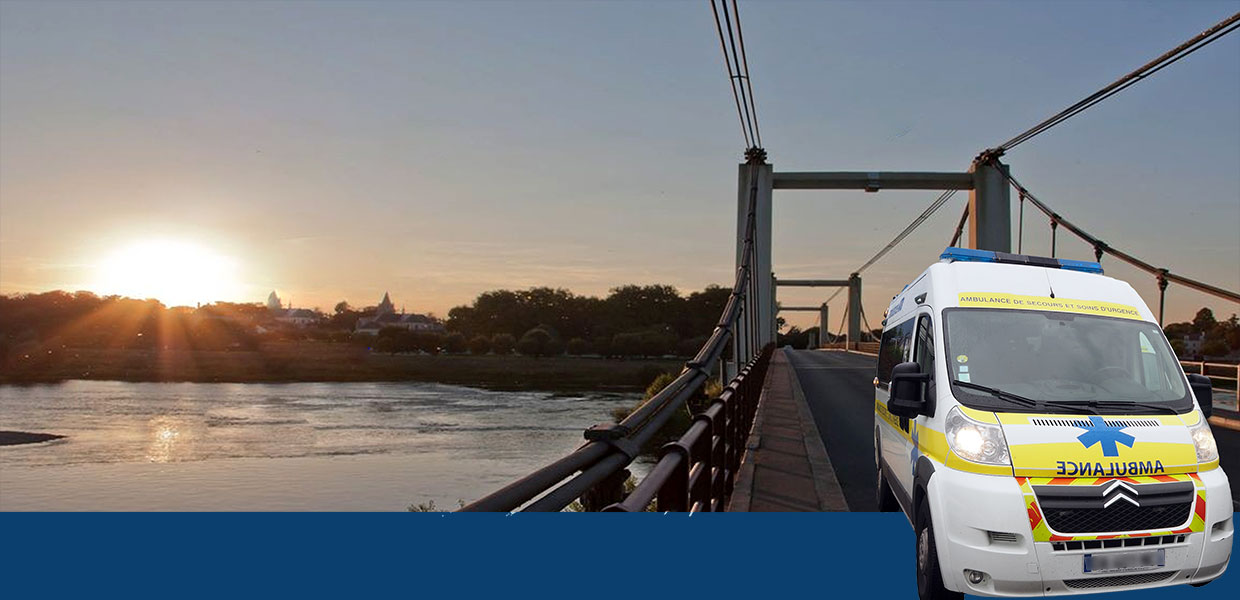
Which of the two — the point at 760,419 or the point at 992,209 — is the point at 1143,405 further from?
the point at 992,209

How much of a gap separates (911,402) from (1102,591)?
1.31 metres

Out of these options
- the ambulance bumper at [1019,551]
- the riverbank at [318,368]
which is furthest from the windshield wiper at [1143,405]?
the riverbank at [318,368]

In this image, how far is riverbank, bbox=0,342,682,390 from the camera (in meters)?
132

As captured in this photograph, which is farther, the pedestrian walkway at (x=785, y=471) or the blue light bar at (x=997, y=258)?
the pedestrian walkway at (x=785, y=471)

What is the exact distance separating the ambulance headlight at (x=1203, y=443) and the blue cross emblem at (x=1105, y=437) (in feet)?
1.41

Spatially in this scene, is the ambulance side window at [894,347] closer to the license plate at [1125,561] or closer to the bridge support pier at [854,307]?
the license plate at [1125,561]

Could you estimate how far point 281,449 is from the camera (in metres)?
98.9

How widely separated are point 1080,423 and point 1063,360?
0.83 metres

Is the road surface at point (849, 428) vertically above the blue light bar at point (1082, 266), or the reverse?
the blue light bar at point (1082, 266)

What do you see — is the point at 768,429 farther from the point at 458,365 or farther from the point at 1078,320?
the point at 458,365

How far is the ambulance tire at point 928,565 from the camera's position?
5246 mm

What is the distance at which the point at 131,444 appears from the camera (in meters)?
106

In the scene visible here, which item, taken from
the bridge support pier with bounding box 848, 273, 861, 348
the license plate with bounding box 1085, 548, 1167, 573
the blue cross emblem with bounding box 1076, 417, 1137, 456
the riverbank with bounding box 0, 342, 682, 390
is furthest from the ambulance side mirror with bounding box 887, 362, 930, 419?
the riverbank with bounding box 0, 342, 682, 390

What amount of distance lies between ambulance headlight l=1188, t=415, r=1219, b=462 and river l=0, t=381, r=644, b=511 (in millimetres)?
52228
